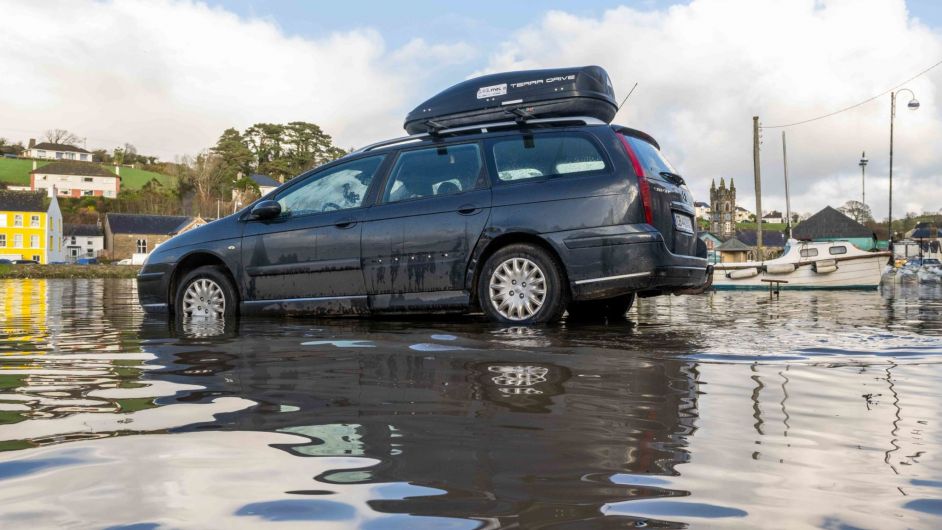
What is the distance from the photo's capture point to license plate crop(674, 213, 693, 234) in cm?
655

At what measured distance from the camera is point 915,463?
6.96 ft

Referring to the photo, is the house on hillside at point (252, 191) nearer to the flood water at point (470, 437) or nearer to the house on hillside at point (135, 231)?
the house on hillside at point (135, 231)

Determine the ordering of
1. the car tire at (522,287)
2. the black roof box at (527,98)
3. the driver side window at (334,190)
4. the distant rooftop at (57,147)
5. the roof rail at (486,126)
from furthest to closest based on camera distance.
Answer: the distant rooftop at (57,147) < the black roof box at (527,98) < the driver side window at (334,190) < the roof rail at (486,126) < the car tire at (522,287)

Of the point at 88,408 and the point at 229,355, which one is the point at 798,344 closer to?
the point at 229,355

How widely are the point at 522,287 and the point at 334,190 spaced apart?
2.03 metres

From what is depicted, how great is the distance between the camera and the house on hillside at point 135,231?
91.2 m

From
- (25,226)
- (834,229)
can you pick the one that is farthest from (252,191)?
(834,229)

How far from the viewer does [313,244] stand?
7051 millimetres

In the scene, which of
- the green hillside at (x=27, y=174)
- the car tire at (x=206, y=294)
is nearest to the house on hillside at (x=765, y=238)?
the green hillside at (x=27, y=174)

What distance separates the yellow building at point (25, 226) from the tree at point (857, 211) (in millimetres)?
93608

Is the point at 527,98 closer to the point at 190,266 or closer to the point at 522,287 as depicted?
the point at 522,287

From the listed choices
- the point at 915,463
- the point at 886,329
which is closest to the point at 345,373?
the point at 915,463

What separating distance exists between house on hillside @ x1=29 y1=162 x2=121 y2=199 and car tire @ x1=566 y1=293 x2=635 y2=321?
435 ft

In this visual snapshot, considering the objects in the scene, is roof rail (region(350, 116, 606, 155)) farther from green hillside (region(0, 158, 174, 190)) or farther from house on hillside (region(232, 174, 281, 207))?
green hillside (region(0, 158, 174, 190))
